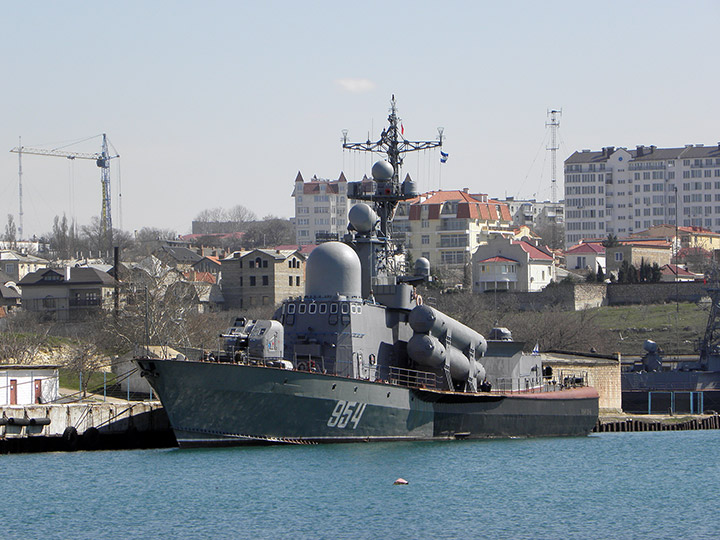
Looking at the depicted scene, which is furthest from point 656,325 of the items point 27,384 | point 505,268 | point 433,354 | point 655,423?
point 27,384

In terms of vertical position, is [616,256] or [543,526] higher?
[616,256]

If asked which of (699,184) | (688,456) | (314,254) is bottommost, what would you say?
(688,456)

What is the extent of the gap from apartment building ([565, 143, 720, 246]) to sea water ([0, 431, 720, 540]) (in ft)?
440

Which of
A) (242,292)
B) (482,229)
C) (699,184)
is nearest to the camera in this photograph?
(242,292)

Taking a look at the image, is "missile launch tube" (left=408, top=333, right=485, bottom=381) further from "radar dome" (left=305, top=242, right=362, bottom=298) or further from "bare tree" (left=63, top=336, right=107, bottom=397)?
"bare tree" (left=63, top=336, right=107, bottom=397)

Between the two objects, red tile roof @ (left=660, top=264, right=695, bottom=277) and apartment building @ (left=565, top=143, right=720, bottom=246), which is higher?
apartment building @ (left=565, top=143, right=720, bottom=246)

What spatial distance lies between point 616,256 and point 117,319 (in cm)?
7705

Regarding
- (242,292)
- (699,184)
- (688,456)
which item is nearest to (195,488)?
(688,456)

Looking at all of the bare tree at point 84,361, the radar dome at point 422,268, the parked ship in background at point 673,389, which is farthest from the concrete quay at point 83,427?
the parked ship in background at point 673,389

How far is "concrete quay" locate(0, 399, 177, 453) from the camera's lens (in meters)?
38.1

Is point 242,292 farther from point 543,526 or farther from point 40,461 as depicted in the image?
point 543,526

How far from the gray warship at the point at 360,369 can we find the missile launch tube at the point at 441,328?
0.16ft

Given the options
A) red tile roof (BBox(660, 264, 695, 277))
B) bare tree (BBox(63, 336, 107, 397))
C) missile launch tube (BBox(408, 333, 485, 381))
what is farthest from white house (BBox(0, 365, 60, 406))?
red tile roof (BBox(660, 264, 695, 277))

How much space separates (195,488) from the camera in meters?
32.0
